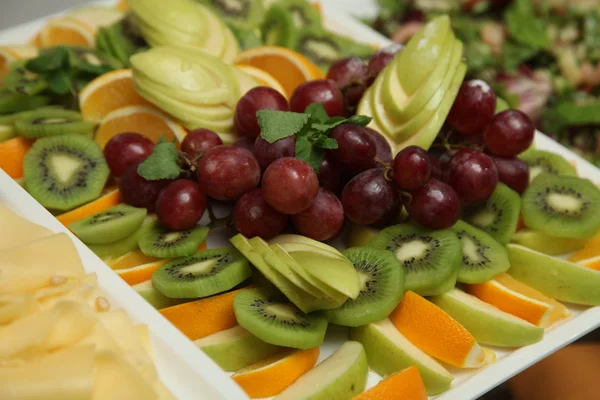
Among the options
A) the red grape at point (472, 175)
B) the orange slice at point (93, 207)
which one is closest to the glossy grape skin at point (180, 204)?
the orange slice at point (93, 207)

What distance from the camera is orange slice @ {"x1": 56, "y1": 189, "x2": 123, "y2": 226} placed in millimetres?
1653

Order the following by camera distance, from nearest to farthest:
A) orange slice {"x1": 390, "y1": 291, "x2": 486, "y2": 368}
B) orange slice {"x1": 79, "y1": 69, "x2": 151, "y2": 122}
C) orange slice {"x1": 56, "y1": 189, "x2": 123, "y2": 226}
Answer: orange slice {"x1": 390, "y1": 291, "x2": 486, "y2": 368}, orange slice {"x1": 56, "y1": 189, "x2": 123, "y2": 226}, orange slice {"x1": 79, "y1": 69, "x2": 151, "y2": 122}

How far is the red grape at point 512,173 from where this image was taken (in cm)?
180

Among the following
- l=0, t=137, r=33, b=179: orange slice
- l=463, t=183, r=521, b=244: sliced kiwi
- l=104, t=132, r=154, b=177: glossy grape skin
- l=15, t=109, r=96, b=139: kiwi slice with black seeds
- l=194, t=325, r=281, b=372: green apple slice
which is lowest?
l=0, t=137, r=33, b=179: orange slice

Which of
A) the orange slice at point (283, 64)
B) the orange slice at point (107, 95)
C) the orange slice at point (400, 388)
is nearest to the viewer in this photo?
the orange slice at point (400, 388)

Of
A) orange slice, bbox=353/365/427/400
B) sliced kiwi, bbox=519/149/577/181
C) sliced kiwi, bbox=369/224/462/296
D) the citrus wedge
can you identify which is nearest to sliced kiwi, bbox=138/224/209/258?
sliced kiwi, bbox=369/224/462/296

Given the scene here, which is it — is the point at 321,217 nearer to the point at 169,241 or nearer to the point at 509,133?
the point at 169,241

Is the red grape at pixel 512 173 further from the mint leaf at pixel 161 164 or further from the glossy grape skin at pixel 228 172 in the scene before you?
the mint leaf at pixel 161 164

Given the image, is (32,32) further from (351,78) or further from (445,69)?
(445,69)

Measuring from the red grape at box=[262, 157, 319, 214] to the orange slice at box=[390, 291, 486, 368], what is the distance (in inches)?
12.4

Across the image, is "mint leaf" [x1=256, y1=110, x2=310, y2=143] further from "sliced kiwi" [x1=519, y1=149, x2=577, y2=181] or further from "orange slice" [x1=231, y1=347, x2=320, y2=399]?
"sliced kiwi" [x1=519, y1=149, x2=577, y2=181]

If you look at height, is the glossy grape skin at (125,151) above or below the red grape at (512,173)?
below

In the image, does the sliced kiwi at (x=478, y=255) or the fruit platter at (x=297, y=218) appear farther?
the sliced kiwi at (x=478, y=255)

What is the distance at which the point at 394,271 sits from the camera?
1481mm
